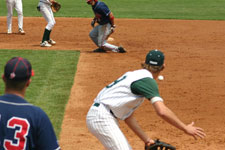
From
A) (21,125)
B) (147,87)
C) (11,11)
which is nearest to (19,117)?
(21,125)

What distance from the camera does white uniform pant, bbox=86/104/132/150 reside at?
17.7 feet

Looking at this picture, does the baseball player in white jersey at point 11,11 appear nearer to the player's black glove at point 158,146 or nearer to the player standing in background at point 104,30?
the player standing in background at point 104,30

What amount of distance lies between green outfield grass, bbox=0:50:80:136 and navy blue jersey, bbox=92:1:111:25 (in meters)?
1.19

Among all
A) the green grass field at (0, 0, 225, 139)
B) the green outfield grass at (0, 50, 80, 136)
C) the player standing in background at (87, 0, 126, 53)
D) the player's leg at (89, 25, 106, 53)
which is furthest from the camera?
the player's leg at (89, 25, 106, 53)

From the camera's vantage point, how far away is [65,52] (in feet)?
46.6

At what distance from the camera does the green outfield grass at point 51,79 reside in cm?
932

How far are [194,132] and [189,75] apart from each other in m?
7.09

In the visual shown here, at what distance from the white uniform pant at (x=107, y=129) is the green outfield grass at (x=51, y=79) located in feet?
8.89

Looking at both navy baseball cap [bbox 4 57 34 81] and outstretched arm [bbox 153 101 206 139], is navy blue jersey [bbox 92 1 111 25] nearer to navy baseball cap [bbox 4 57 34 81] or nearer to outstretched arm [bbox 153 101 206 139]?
outstretched arm [bbox 153 101 206 139]

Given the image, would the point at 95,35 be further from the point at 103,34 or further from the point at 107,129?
the point at 107,129

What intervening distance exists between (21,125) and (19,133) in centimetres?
7

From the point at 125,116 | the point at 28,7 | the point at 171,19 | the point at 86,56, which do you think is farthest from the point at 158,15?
the point at 125,116

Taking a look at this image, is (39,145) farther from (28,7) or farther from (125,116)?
(28,7)

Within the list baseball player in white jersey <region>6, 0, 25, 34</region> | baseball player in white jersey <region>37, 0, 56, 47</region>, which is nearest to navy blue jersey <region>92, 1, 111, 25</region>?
baseball player in white jersey <region>37, 0, 56, 47</region>
